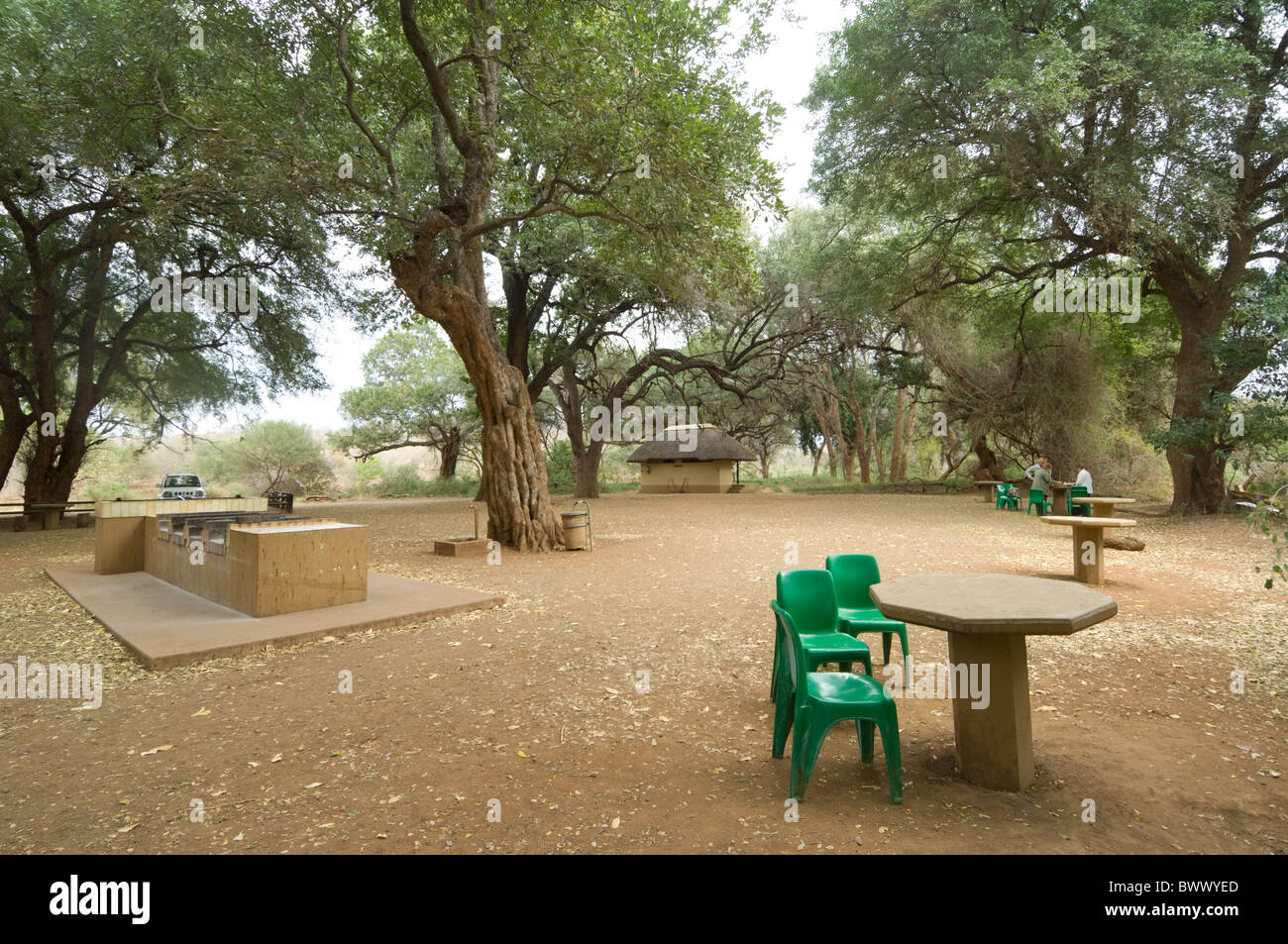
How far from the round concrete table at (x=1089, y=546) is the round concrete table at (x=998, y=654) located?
5.69m

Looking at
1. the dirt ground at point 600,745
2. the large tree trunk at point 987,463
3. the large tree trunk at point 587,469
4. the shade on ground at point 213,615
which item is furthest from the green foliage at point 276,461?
the large tree trunk at point 987,463

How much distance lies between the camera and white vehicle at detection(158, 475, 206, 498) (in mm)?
20031

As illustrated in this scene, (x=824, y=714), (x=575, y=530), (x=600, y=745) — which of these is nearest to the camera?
(x=824, y=714)

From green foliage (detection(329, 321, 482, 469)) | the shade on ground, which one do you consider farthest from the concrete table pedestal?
green foliage (detection(329, 321, 482, 469))

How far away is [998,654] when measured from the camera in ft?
10.5

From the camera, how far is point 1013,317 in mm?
20219

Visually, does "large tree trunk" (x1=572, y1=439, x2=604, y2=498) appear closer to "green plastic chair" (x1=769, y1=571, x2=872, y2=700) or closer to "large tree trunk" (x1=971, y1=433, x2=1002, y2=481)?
"large tree trunk" (x1=971, y1=433, x2=1002, y2=481)

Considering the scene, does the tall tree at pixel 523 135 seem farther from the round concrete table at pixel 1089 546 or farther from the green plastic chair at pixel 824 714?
the green plastic chair at pixel 824 714

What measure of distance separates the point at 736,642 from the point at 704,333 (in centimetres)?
1847

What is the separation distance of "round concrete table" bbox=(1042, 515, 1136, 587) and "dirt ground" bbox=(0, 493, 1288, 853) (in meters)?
0.69

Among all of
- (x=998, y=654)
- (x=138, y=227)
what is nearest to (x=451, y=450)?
(x=138, y=227)

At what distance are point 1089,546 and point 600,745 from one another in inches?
296

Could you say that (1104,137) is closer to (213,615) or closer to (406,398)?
(213,615)
